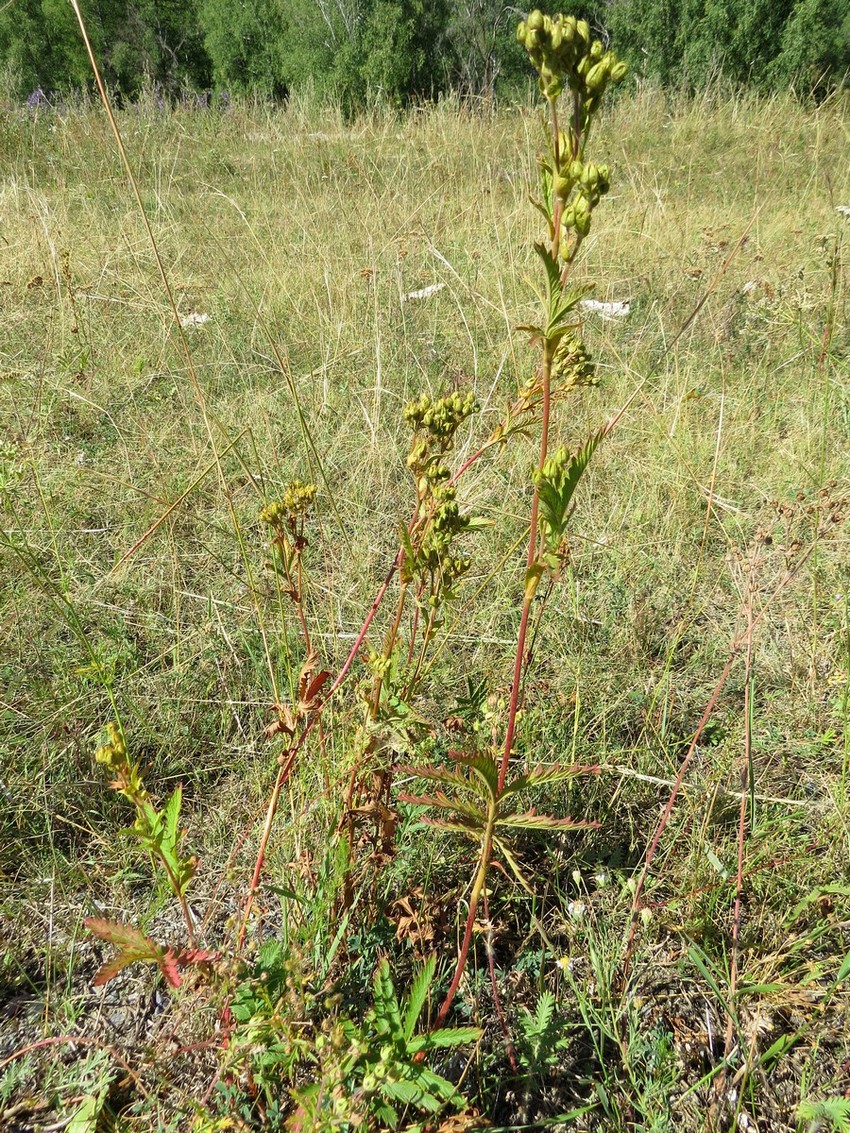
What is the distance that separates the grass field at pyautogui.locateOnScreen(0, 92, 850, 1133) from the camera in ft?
3.55

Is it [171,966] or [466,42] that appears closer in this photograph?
[171,966]

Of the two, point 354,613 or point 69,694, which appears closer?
point 69,694

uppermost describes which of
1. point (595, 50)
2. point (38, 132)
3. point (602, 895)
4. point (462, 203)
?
point (38, 132)

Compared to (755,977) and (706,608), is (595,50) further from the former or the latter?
(706,608)

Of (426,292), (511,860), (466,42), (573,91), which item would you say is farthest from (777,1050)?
(466,42)

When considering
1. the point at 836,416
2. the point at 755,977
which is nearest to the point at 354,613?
the point at 755,977

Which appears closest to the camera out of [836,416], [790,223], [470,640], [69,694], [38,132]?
[69,694]

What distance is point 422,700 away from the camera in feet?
5.53

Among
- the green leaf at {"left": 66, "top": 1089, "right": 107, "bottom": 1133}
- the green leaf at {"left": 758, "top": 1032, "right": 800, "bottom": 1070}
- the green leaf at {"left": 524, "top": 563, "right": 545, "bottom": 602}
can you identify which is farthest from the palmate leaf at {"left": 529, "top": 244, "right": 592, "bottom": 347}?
the green leaf at {"left": 66, "top": 1089, "right": 107, "bottom": 1133}

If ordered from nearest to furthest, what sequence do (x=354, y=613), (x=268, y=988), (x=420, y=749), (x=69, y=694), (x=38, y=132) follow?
(x=268, y=988)
(x=420, y=749)
(x=69, y=694)
(x=354, y=613)
(x=38, y=132)

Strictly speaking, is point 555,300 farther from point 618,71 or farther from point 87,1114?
point 87,1114

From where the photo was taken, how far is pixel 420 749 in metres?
1.16

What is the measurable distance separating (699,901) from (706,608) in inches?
35.7

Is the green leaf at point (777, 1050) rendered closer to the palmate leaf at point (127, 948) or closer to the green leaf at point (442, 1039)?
the green leaf at point (442, 1039)
